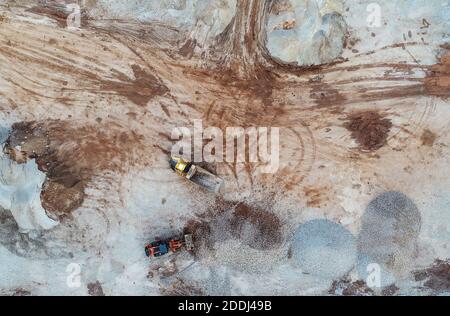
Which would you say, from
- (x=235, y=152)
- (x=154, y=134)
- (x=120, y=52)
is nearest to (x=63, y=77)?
(x=120, y=52)

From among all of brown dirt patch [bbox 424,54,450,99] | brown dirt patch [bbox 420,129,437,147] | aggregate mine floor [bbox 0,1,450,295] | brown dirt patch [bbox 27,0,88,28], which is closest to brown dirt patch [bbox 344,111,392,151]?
aggregate mine floor [bbox 0,1,450,295]

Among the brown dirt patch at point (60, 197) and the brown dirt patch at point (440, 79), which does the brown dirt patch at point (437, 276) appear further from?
the brown dirt patch at point (60, 197)

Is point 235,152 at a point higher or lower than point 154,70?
lower

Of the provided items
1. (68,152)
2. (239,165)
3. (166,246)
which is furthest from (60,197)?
(239,165)

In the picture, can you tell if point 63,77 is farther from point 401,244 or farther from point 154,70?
point 401,244

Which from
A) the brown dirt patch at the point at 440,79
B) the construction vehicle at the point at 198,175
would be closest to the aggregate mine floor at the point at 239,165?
the brown dirt patch at the point at 440,79

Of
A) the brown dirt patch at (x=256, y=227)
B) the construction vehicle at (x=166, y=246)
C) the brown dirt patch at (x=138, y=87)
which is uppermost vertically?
the brown dirt patch at (x=138, y=87)

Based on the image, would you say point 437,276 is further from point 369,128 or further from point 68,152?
point 68,152
